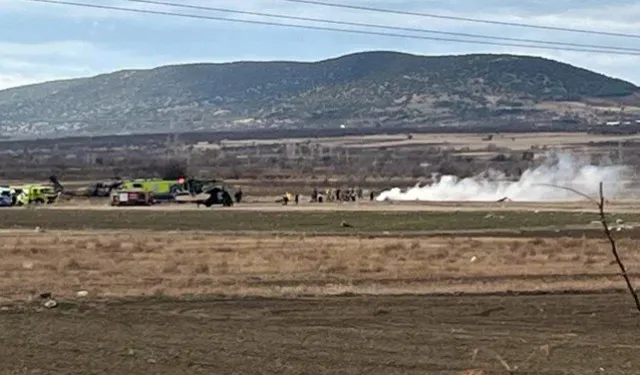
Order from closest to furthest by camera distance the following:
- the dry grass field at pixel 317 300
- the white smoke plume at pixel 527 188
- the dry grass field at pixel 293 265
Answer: the dry grass field at pixel 317 300
the dry grass field at pixel 293 265
the white smoke plume at pixel 527 188

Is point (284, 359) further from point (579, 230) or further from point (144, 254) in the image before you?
point (579, 230)

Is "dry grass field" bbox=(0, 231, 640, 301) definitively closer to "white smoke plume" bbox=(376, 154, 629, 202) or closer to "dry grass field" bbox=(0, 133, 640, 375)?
"dry grass field" bbox=(0, 133, 640, 375)

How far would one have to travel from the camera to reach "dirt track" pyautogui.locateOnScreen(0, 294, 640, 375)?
20.8 m

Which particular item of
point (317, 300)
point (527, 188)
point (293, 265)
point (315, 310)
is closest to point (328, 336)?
point (315, 310)

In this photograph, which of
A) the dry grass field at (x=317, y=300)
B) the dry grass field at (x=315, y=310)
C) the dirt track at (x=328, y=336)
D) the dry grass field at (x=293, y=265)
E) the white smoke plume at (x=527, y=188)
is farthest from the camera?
the white smoke plume at (x=527, y=188)

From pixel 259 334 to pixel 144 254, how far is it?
2466 cm

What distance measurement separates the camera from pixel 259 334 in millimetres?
25094

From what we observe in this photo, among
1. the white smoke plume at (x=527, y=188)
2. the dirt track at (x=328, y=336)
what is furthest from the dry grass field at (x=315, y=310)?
the white smoke plume at (x=527, y=188)

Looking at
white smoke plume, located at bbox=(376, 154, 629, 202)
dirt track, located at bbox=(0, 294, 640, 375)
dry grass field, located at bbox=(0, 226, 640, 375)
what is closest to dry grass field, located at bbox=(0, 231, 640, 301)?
dry grass field, located at bbox=(0, 226, 640, 375)

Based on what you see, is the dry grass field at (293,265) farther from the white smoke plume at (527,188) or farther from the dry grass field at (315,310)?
the white smoke plume at (527,188)

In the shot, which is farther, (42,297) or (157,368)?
(42,297)

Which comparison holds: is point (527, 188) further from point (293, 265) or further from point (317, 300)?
point (317, 300)

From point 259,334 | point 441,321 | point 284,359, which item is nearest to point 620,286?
point 441,321

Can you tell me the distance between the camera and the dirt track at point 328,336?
68.3 ft
